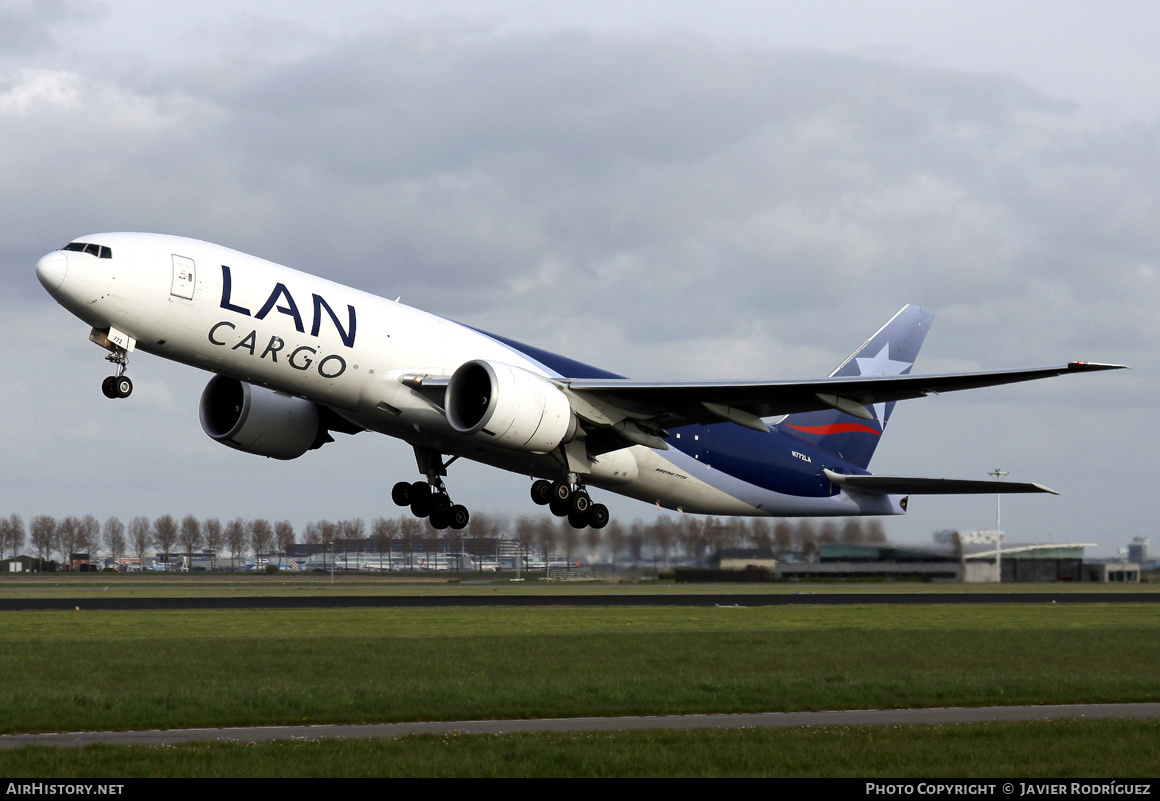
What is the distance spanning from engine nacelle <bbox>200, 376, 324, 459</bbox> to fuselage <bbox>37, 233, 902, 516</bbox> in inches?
88.2

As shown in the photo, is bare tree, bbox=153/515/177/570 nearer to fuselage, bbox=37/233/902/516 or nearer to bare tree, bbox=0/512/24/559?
bare tree, bbox=0/512/24/559

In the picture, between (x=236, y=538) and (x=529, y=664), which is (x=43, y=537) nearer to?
(x=236, y=538)

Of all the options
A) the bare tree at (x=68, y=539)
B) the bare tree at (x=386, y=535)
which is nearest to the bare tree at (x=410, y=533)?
the bare tree at (x=386, y=535)

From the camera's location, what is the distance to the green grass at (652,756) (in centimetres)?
1393

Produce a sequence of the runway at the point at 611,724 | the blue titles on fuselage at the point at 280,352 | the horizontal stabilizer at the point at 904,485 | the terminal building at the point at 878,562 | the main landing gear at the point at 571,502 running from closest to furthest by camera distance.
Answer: the runway at the point at 611,724 < the blue titles on fuselage at the point at 280,352 < the main landing gear at the point at 571,502 < the horizontal stabilizer at the point at 904,485 < the terminal building at the point at 878,562

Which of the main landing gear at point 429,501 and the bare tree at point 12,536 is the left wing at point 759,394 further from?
the bare tree at point 12,536

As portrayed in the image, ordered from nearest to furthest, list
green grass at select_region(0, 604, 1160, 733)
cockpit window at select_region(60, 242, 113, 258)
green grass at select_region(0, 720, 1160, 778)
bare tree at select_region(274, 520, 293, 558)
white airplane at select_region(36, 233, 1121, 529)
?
green grass at select_region(0, 720, 1160, 778)
green grass at select_region(0, 604, 1160, 733)
cockpit window at select_region(60, 242, 113, 258)
white airplane at select_region(36, 233, 1121, 529)
bare tree at select_region(274, 520, 293, 558)

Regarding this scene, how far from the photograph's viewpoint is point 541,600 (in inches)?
1970

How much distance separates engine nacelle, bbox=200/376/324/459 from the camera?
34312 millimetres

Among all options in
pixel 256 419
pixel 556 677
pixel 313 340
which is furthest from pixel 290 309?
pixel 556 677

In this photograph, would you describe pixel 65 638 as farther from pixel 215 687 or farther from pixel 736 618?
pixel 736 618

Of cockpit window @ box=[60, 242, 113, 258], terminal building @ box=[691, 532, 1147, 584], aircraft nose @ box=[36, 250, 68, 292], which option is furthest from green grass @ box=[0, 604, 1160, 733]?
terminal building @ box=[691, 532, 1147, 584]

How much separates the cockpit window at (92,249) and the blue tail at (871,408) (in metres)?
23.4
